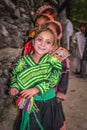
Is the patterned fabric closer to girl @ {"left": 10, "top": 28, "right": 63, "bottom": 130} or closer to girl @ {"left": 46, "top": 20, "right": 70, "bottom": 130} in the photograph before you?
girl @ {"left": 10, "top": 28, "right": 63, "bottom": 130}

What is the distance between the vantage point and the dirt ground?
5020 mm

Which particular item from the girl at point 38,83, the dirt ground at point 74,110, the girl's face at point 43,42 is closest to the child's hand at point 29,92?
the girl at point 38,83

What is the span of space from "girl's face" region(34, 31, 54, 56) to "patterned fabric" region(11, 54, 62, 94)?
3.1 inches

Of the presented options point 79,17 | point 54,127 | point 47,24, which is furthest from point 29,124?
point 79,17

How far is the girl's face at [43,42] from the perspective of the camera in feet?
9.34

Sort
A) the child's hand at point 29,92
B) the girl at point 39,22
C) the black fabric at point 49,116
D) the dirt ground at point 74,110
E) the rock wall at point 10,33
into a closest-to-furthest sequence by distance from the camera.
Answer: the child's hand at point 29,92 → the black fabric at point 49,116 → the girl at point 39,22 → the dirt ground at point 74,110 → the rock wall at point 10,33

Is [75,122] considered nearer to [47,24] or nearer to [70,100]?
[70,100]

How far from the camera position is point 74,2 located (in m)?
14.2

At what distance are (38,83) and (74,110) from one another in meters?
3.22

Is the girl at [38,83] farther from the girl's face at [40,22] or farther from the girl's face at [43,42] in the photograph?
the girl's face at [40,22]

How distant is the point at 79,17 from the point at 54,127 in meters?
12.8

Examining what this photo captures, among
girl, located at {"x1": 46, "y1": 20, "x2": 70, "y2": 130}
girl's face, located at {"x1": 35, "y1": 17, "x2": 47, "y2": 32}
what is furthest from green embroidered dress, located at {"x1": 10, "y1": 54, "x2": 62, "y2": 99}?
girl's face, located at {"x1": 35, "y1": 17, "x2": 47, "y2": 32}

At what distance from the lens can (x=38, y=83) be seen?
112 inches

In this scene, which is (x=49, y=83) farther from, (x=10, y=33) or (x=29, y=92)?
(x=10, y=33)
